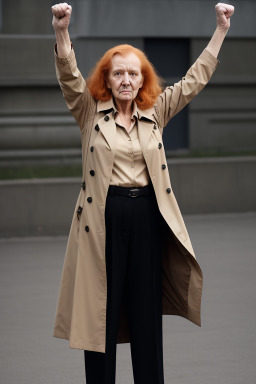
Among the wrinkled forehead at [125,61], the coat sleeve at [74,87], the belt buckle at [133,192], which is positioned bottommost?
the belt buckle at [133,192]

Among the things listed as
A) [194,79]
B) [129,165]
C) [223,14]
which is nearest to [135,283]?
[129,165]

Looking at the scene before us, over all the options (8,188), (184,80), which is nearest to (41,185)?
(8,188)

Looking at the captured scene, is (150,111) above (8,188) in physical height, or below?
above

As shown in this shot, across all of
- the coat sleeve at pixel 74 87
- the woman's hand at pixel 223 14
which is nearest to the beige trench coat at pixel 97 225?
the coat sleeve at pixel 74 87

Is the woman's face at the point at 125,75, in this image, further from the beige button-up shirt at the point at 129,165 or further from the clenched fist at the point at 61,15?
the clenched fist at the point at 61,15

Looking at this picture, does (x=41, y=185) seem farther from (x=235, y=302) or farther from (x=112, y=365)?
(x=112, y=365)

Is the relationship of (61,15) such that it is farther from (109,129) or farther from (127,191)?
(127,191)

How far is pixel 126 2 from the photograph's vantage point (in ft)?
42.8

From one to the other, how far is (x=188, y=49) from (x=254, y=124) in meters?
1.59

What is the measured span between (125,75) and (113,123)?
232 mm

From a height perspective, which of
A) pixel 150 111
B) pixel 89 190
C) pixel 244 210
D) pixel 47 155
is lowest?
pixel 244 210

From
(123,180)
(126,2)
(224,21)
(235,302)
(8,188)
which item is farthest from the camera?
(126,2)

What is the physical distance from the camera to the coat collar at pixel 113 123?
4.00m

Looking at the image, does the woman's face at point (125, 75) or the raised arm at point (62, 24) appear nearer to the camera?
the raised arm at point (62, 24)
